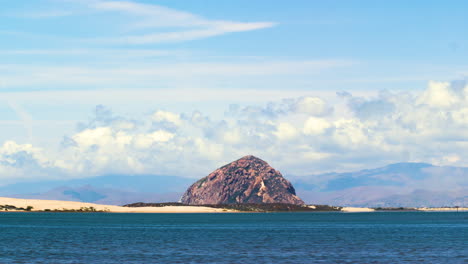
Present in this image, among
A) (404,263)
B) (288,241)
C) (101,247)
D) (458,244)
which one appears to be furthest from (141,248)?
(458,244)

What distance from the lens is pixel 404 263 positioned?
3718 inches

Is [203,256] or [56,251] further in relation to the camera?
[56,251]

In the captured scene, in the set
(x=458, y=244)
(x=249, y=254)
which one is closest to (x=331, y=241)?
(x=458, y=244)

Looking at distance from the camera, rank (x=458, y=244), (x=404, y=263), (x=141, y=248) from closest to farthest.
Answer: (x=404, y=263) < (x=141, y=248) < (x=458, y=244)

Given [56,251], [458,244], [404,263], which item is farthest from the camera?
[458,244]

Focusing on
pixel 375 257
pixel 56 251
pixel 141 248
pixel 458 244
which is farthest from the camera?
pixel 458 244

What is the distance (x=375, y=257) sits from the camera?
10238 cm

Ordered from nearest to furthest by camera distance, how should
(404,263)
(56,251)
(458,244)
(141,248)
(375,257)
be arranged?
1. (404,263)
2. (375,257)
3. (56,251)
4. (141,248)
5. (458,244)

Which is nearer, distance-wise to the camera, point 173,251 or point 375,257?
point 375,257

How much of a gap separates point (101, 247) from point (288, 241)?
36.7 m

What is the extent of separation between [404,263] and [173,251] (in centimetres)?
3627

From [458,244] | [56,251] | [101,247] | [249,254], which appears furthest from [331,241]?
[56,251]

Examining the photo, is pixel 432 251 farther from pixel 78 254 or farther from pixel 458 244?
pixel 78 254

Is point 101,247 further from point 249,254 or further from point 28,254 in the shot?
point 249,254
